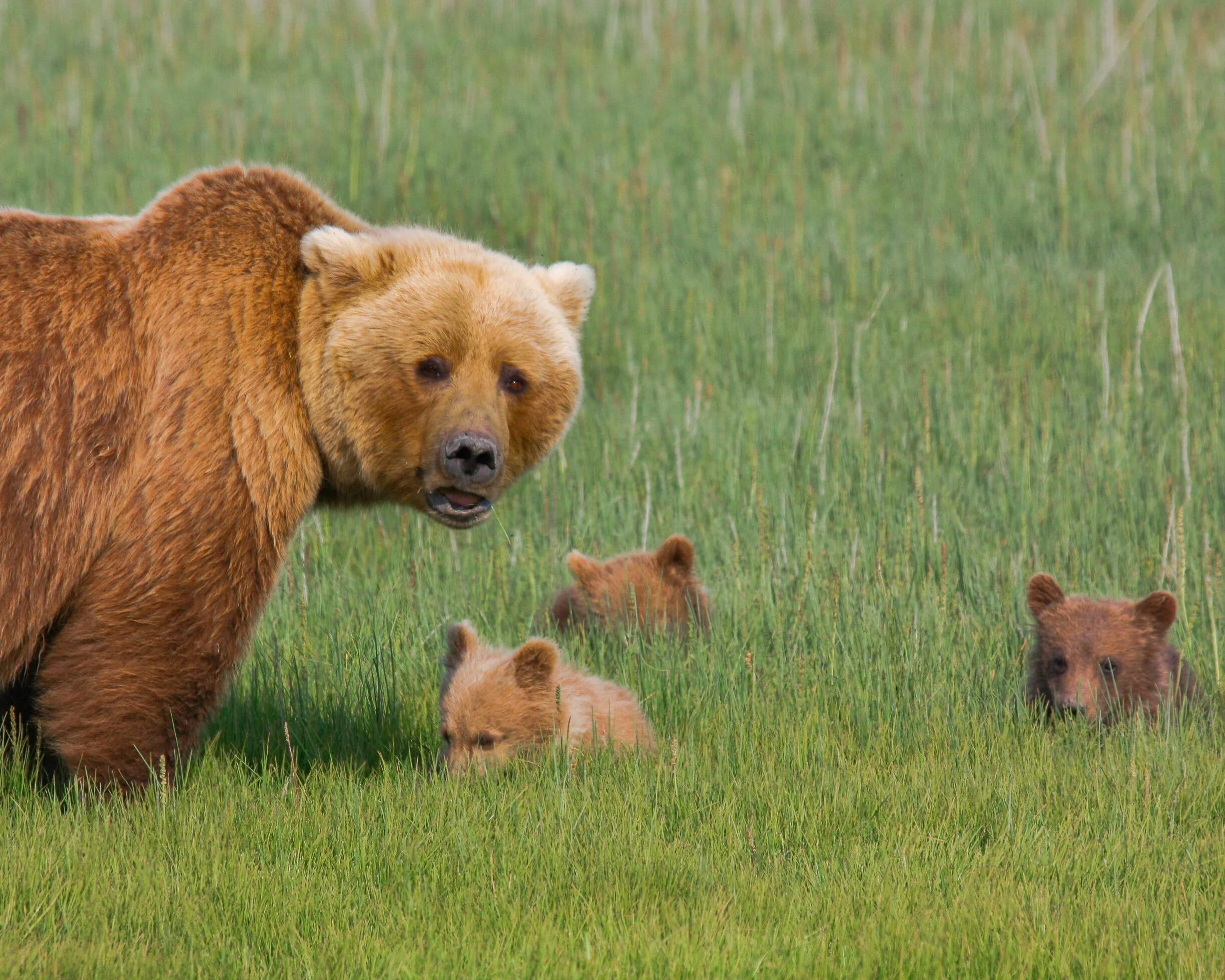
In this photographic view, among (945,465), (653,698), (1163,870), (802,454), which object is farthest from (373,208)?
(1163,870)

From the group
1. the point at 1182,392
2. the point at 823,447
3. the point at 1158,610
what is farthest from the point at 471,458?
the point at 1182,392

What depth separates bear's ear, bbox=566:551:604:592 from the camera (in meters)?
6.82

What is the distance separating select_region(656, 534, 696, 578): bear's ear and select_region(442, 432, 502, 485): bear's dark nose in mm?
2242

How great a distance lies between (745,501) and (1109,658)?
2645 millimetres

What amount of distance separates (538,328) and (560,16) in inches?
474

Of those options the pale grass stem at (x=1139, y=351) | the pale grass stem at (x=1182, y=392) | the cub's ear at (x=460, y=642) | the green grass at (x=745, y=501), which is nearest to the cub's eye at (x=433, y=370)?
the cub's ear at (x=460, y=642)

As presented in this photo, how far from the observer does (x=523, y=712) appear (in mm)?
5375

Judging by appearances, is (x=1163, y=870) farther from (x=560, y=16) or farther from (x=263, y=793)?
(x=560, y=16)

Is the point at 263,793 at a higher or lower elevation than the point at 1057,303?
lower

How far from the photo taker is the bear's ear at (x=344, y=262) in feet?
15.4

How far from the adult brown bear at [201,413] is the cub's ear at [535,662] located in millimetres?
697

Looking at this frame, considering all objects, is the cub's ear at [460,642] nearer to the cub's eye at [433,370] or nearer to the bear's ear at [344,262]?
the cub's eye at [433,370]

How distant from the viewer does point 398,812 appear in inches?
180

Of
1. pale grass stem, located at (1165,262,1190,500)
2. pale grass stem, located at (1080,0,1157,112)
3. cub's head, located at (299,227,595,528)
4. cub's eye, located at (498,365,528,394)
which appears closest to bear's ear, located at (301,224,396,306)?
cub's head, located at (299,227,595,528)
